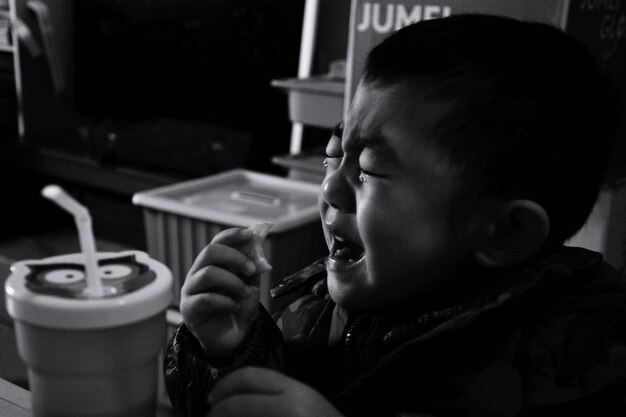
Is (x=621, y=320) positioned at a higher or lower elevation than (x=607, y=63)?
lower

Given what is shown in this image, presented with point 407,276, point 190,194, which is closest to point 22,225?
point 190,194

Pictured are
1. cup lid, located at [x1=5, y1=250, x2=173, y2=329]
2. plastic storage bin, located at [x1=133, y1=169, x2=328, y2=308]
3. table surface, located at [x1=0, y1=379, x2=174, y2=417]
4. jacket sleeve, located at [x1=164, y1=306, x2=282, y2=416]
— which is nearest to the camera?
cup lid, located at [x1=5, y1=250, x2=173, y2=329]

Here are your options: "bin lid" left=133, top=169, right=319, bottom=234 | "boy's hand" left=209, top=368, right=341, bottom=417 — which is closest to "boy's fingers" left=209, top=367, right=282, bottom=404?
"boy's hand" left=209, top=368, right=341, bottom=417

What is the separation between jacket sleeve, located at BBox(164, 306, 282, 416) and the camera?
0.54 meters

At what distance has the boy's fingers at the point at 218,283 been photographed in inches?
19.7

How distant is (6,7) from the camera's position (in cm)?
249

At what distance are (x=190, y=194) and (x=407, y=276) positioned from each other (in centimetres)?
101

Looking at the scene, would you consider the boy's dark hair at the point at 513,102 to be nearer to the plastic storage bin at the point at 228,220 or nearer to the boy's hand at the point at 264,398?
the boy's hand at the point at 264,398

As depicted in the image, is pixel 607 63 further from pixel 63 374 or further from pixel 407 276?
pixel 63 374

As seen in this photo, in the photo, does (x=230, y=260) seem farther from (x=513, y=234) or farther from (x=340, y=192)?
(x=513, y=234)

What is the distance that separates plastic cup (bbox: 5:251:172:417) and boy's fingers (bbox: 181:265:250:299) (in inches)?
5.5

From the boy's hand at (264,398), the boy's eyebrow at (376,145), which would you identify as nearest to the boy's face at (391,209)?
the boy's eyebrow at (376,145)

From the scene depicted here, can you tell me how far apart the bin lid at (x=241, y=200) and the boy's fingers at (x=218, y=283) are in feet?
2.28

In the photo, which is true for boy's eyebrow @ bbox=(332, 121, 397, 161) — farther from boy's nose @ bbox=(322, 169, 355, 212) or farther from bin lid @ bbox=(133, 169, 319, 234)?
bin lid @ bbox=(133, 169, 319, 234)
